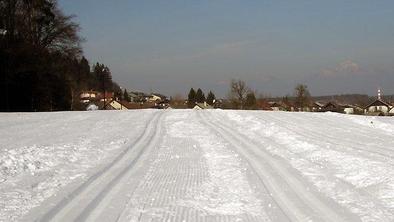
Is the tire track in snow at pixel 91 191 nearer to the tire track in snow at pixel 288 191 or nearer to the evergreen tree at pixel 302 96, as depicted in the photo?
the tire track in snow at pixel 288 191

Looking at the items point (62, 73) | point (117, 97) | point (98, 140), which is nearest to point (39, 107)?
point (62, 73)

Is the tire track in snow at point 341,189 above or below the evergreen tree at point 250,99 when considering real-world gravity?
below

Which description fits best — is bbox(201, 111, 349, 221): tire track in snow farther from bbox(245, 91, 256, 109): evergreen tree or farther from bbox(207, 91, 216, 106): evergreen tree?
bbox(207, 91, 216, 106): evergreen tree

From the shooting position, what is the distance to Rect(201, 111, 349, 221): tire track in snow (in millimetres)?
6812

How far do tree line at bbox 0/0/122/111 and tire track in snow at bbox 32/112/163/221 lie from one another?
40852 millimetres

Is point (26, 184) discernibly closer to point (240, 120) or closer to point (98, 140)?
point (98, 140)

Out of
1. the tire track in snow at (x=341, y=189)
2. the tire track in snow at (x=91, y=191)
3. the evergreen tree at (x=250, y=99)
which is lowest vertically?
the tire track in snow at (x=91, y=191)

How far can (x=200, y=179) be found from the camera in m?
9.66

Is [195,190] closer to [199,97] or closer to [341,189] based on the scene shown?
[341,189]

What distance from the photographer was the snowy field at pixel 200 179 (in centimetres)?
711

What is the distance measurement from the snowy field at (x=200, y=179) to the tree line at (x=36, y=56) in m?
36.8

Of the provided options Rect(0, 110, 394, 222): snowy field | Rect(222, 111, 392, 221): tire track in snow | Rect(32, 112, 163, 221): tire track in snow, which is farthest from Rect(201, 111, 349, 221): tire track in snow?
Rect(32, 112, 163, 221): tire track in snow

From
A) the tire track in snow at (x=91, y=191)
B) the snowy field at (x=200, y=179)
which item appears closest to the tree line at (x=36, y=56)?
the snowy field at (x=200, y=179)

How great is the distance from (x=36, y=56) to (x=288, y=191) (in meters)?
47.7
